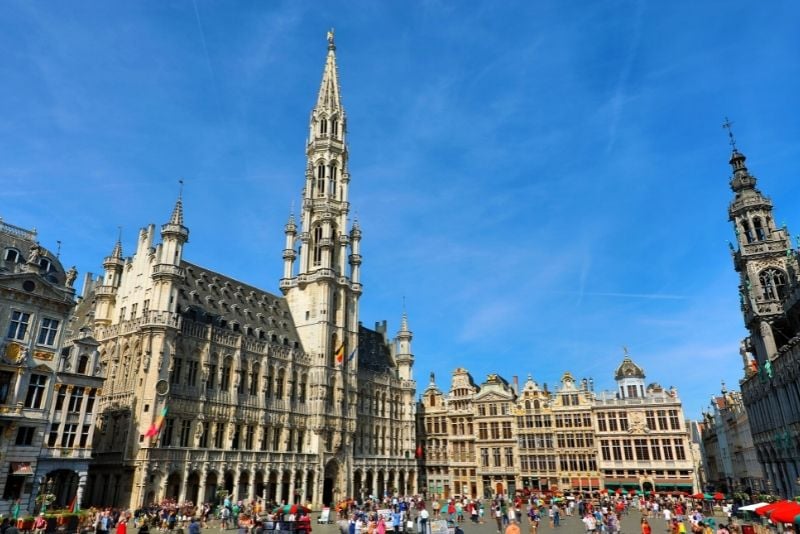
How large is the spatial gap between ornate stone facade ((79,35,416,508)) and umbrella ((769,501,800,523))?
1514 inches

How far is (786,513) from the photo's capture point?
1886 centimetres

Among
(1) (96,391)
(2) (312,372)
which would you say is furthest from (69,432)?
(2) (312,372)

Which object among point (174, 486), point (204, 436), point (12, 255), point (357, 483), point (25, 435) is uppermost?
point (12, 255)

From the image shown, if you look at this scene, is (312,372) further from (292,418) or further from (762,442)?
(762,442)

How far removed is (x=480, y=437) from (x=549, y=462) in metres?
9.38

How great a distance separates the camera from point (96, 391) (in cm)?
3578

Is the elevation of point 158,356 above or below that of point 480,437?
above

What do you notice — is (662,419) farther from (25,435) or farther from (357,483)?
(25,435)

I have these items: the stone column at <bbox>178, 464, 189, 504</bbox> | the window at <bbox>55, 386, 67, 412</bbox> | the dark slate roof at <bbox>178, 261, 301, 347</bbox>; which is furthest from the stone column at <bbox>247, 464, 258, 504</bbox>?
the window at <bbox>55, 386, 67, 412</bbox>

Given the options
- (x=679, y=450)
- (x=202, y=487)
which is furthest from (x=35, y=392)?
(x=679, y=450)

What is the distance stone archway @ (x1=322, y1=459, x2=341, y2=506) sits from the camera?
56.3 meters

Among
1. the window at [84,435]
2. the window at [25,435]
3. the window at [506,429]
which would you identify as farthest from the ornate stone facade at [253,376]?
the window at [506,429]

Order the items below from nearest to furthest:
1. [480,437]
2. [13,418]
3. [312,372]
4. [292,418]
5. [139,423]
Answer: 1. [13,418]
2. [139,423]
3. [292,418]
4. [312,372]
5. [480,437]

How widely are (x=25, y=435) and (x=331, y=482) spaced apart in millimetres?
33025
